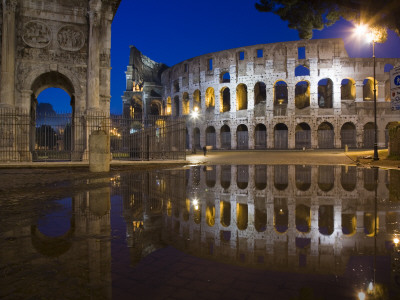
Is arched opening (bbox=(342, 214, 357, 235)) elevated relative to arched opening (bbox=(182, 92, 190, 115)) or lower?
lower

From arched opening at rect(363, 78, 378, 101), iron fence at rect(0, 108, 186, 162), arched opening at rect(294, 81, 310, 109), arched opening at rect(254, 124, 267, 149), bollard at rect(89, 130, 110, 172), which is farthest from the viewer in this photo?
arched opening at rect(294, 81, 310, 109)

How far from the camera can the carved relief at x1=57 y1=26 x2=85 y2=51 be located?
15735 mm

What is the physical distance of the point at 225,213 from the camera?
177 inches

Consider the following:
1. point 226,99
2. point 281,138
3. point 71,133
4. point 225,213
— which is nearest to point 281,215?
point 225,213

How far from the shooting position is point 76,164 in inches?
516

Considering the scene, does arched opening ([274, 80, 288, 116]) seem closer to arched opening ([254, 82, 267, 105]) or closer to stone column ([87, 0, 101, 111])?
arched opening ([254, 82, 267, 105])

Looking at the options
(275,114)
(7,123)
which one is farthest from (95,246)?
(275,114)

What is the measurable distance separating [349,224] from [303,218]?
1.90 ft

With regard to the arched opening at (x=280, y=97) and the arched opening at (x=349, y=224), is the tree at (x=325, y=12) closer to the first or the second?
the arched opening at (x=349, y=224)

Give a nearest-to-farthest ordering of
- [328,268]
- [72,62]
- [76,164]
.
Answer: [328,268] < [76,164] < [72,62]

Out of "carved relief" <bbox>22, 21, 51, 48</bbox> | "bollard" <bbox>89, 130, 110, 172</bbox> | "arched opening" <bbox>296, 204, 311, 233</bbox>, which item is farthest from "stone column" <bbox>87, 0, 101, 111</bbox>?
"arched opening" <bbox>296, 204, 311, 233</bbox>

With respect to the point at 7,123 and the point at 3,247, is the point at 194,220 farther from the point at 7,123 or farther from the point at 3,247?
the point at 7,123

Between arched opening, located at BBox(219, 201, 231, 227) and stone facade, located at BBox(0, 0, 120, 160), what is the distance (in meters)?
11.8

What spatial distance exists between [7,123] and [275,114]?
2812 cm
